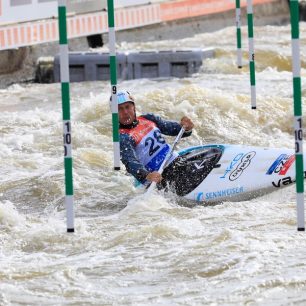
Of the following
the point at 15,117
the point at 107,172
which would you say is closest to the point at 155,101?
the point at 15,117

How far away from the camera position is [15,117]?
12.8 metres

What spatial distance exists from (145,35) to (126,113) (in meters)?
9.52

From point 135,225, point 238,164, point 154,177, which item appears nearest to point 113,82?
point 154,177

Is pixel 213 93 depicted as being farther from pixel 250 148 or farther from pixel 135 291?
pixel 135 291

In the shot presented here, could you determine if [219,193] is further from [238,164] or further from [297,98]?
[297,98]

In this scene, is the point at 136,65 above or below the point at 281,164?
above

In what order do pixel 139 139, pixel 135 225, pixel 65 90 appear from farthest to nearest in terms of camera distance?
1. pixel 139 139
2. pixel 135 225
3. pixel 65 90

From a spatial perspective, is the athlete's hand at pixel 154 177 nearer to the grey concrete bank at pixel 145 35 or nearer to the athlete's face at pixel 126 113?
the athlete's face at pixel 126 113

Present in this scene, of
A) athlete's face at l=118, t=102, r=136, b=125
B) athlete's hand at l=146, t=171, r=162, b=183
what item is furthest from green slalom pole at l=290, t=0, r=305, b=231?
athlete's face at l=118, t=102, r=136, b=125

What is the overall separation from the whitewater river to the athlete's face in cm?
56

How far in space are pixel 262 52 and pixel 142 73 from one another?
111 inches

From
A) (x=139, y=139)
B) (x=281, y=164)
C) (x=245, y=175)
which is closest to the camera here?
A: (x=281, y=164)

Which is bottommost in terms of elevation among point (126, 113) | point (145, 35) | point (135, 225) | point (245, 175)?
point (135, 225)

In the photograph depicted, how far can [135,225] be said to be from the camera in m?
8.23
